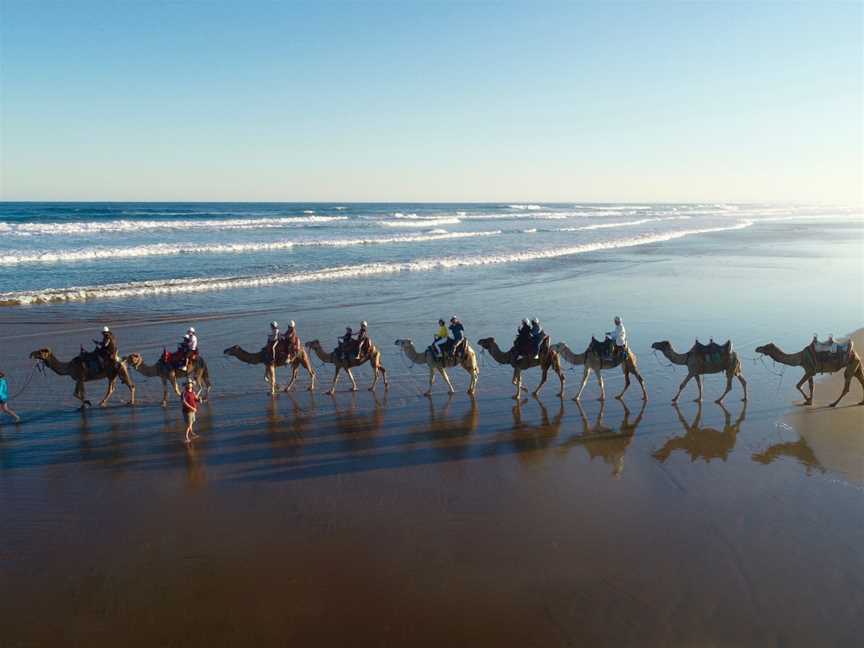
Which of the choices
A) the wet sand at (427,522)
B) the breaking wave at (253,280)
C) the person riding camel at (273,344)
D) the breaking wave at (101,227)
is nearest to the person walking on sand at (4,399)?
the wet sand at (427,522)

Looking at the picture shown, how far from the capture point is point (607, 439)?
37.8 feet

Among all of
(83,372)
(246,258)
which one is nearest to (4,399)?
(83,372)

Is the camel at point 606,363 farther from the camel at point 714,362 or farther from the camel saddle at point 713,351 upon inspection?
the camel saddle at point 713,351

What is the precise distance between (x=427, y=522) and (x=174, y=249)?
127 ft

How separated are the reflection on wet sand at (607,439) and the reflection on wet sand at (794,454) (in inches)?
84.0

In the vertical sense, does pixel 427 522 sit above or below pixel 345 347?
below

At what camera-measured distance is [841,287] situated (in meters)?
28.3

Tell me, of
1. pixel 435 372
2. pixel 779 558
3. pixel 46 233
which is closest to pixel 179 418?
pixel 435 372

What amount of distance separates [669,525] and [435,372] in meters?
8.17

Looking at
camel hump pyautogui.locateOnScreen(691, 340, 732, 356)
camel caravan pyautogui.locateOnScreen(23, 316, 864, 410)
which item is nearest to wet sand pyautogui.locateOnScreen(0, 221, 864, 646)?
camel caravan pyautogui.locateOnScreen(23, 316, 864, 410)

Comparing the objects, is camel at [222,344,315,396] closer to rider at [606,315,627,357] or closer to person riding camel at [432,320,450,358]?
person riding camel at [432,320,450,358]

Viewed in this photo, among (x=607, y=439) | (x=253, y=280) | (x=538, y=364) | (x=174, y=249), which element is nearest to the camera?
(x=607, y=439)

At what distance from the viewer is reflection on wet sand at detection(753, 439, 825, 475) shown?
1031 centimetres

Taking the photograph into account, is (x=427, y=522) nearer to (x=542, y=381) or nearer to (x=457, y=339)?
(x=457, y=339)
